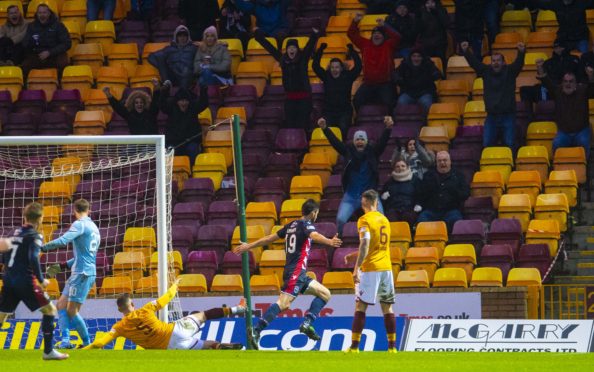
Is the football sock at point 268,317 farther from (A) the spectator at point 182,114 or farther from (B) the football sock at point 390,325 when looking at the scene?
(A) the spectator at point 182,114

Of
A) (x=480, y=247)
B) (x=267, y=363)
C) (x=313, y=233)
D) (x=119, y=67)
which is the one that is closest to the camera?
(x=267, y=363)

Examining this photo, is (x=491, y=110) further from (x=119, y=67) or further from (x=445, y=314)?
(x=119, y=67)

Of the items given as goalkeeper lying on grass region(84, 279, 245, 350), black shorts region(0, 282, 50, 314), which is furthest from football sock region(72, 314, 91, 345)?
black shorts region(0, 282, 50, 314)

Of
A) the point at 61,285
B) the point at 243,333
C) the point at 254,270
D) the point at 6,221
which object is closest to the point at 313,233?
the point at 243,333

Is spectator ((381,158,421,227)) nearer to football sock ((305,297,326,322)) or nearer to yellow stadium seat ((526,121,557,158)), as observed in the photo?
yellow stadium seat ((526,121,557,158))

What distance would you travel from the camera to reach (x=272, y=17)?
86.4 ft

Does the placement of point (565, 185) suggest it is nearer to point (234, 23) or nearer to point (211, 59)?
point (211, 59)

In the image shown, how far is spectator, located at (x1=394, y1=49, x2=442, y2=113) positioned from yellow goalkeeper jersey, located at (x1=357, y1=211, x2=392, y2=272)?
25.3 feet

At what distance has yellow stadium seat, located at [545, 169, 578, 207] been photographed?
21734 mm

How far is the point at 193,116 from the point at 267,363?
10.0 meters

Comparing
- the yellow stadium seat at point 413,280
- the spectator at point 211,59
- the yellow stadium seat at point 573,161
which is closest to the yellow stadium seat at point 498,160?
the yellow stadium seat at point 573,161

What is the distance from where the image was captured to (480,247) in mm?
21047

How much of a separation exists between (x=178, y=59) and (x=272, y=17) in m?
2.27

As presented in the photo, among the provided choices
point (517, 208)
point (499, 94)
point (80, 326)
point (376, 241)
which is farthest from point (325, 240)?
point (499, 94)
